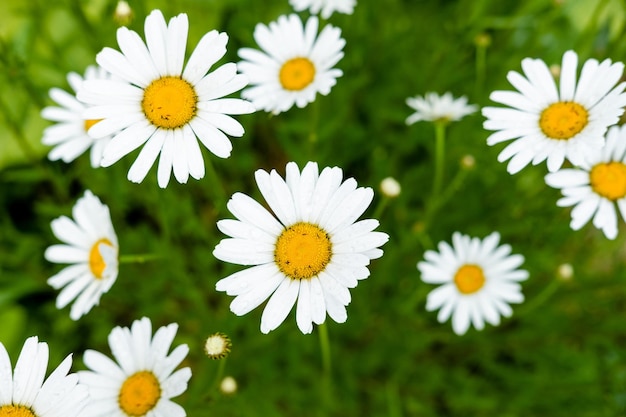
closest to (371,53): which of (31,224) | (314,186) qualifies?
(314,186)

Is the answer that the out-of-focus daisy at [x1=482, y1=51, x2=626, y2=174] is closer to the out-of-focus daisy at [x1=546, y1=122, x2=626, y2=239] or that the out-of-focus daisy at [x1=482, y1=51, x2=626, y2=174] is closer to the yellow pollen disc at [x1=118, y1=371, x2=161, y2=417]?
the out-of-focus daisy at [x1=546, y1=122, x2=626, y2=239]

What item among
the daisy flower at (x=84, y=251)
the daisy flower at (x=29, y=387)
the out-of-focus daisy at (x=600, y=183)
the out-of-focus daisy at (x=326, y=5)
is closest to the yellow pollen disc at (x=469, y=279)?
the out-of-focus daisy at (x=600, y=183)

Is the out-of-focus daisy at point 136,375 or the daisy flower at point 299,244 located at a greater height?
the daisy flower at point 299,244

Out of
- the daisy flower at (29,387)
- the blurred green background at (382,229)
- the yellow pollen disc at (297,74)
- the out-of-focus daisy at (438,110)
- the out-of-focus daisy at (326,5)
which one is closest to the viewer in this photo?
the daisy flower at (29,387)

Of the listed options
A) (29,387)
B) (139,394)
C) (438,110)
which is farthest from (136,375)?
(438,110)

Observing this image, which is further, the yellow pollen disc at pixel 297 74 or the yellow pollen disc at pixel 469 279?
the yellow pollen disc at pixel 469 279

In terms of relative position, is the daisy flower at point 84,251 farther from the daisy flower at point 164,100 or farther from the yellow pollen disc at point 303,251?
the yellow pollen disc at point 303,251

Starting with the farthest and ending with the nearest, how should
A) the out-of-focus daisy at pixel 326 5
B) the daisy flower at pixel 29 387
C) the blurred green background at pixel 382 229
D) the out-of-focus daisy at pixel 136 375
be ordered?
the blurred green background at pixel 382 229, the out-of-focus daisy at pixel 326 5, the out-of-focus daisy at pixel 136 375, the daisy flower at pixel 29 387
